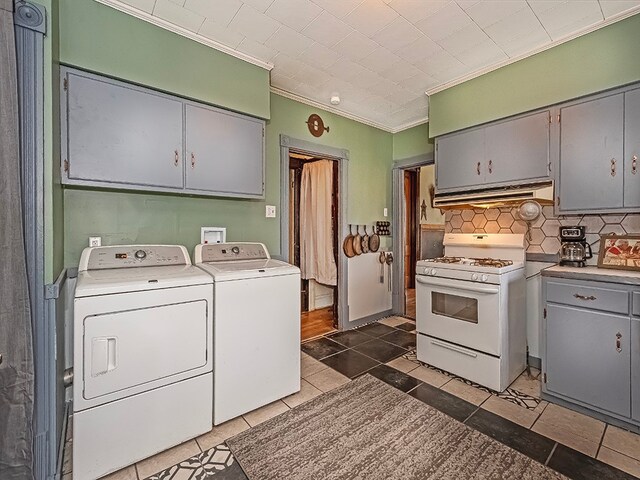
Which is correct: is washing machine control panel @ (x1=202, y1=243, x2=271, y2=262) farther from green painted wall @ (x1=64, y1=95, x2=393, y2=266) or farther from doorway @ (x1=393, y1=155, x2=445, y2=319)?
doorway @ (x1=393, y1=155, x2=445, y2=319)

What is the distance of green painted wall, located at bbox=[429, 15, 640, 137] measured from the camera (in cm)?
202

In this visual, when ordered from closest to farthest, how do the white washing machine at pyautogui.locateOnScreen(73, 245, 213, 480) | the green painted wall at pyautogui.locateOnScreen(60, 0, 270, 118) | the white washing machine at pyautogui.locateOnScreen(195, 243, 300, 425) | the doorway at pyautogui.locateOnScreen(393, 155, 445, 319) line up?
the white washing machine at pyautogui.locateOnScreen(73, 245, 213, 480) → the green painted wall at pyautogui.locateOnScreen(60, 0, 270, 118) → the white washing machine at pyautogui.locateOnScreen(195, 243, 300, 425) → the doorway at pyautogui.locateOnScreen(393, 155, 445, 319)

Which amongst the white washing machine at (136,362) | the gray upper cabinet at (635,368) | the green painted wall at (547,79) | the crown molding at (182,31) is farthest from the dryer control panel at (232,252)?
the gray upper cabinet at (635,368)

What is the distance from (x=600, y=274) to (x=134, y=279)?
2856 mm

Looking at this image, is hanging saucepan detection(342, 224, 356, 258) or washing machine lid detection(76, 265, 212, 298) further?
hanging saucepan detection(342, 224, 356, 258)

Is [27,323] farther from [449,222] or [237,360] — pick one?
[449,222]

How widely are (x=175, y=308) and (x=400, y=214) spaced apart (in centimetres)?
324

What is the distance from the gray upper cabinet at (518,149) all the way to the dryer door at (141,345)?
8.73 feet

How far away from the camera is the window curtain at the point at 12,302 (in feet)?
3.76

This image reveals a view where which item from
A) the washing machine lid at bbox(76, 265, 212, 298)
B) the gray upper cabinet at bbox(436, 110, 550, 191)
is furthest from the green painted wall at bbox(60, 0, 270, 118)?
the gray upper cabinet at bbox(436, 110, 550, 191)

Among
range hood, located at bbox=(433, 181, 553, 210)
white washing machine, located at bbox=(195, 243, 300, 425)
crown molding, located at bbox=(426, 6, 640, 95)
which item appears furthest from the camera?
range hood, located at bbox=(433, 181, 553, 210)

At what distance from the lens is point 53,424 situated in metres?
1.34

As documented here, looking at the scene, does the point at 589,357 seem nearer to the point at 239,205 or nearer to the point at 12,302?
the point at 239,205

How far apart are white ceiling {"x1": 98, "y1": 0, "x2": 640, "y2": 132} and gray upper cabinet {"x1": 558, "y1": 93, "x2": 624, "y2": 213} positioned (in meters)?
0.56
